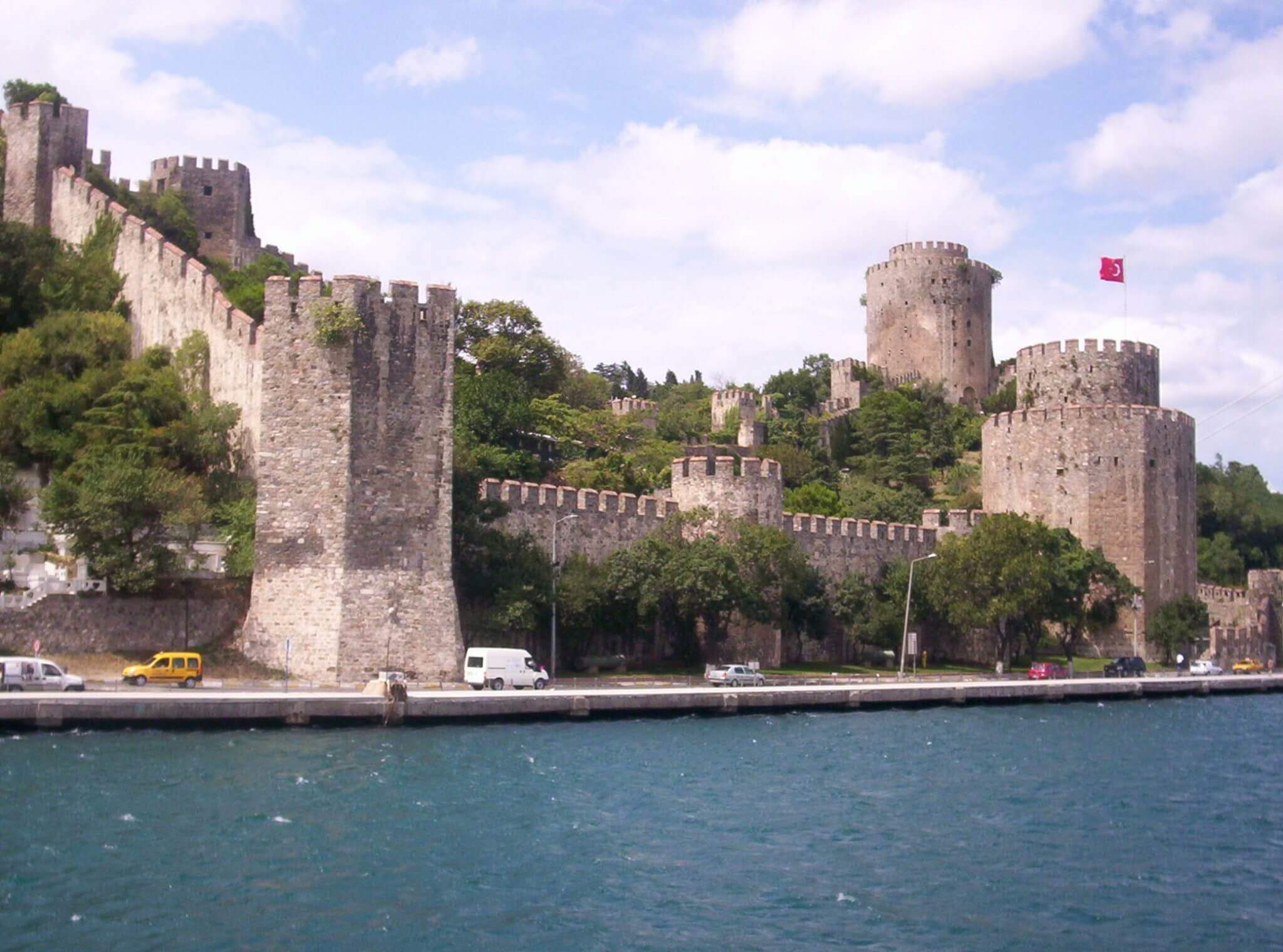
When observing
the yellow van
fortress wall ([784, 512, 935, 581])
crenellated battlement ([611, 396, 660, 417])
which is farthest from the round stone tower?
crenellated battlement ([611, 396, 660, 417])

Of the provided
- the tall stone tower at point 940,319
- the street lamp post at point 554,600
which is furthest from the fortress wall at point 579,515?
the tall stone tower at point 940,319

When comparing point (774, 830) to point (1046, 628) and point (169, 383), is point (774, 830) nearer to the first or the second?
point (169, 383)

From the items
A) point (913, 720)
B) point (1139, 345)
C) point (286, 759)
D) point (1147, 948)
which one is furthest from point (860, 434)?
point (1147, 948)

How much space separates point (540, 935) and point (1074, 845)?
8.86 m

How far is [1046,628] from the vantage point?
188 ft

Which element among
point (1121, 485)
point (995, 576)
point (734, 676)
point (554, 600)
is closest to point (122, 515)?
point (554, 600)

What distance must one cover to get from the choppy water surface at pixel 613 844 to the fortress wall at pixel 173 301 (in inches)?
460

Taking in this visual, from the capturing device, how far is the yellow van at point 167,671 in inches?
1237

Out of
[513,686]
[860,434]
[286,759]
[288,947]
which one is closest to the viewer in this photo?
[288,947]

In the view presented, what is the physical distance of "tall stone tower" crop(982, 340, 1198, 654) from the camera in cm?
5759

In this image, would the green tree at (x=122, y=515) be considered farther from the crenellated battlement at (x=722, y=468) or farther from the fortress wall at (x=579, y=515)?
the crenellated battlement at (x=722, y=468)

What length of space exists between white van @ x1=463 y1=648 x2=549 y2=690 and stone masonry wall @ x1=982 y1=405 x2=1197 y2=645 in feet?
92.6

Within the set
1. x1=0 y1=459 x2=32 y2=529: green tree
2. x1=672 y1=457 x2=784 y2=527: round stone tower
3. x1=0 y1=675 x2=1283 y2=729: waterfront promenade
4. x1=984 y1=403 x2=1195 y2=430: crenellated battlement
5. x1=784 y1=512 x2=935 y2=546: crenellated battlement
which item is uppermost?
x1=984 y1=403 x2=1195 y2=430: crenellated battlement

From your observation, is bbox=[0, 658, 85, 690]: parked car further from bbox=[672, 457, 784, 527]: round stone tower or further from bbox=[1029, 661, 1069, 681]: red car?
bbox=[1029, 661, 1069, 681]: red car
